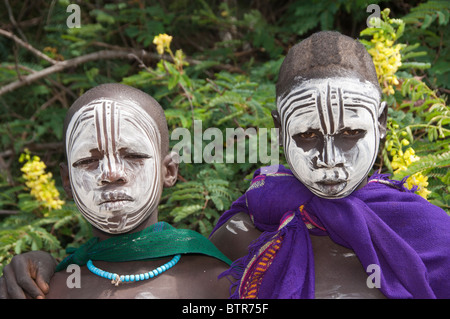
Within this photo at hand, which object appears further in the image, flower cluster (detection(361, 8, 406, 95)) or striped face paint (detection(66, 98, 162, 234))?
flower cluster (detection(361, 8, 406, 95))

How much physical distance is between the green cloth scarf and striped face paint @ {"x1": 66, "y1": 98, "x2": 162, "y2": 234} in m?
0.06

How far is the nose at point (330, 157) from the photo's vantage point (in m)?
1.91

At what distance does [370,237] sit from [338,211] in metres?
0.15

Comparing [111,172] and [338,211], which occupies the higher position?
[111,172]

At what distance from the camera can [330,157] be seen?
6.28 feet

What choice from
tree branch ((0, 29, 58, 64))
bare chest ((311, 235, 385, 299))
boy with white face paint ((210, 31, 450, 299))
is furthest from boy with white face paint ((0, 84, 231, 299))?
tree branch ((0, 29, 58, 64))

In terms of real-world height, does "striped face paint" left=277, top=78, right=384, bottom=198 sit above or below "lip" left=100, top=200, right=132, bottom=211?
above

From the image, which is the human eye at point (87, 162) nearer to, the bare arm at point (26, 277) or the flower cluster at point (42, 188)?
the bare arm at point (26, 277)

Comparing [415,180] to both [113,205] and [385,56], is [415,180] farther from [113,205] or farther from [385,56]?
[113,205]

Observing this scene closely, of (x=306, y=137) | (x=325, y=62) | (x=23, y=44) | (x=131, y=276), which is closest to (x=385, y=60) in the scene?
(x=325, y=62)

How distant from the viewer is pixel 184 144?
10.7 ft

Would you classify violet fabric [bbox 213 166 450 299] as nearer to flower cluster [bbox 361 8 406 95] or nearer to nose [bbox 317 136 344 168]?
nose [bbox 317 136 344 168]

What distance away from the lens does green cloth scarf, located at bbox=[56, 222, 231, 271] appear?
2.16m
